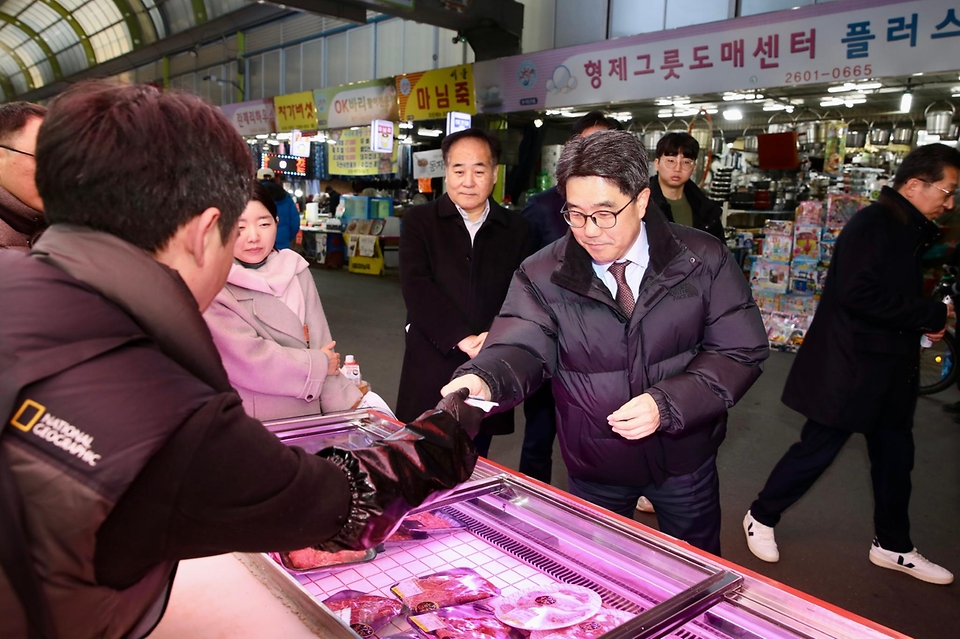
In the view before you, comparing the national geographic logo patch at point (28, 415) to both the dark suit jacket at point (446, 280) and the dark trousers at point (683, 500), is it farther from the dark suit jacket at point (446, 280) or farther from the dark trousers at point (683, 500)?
the dark suit jacket at point (446, 280)

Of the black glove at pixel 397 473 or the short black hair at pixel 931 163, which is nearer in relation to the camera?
the black glove at pixel 397 473

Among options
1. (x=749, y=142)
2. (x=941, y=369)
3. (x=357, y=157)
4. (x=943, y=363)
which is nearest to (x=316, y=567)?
(x=943, y=363)

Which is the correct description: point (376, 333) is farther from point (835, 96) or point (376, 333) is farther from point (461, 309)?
point (835, 96)

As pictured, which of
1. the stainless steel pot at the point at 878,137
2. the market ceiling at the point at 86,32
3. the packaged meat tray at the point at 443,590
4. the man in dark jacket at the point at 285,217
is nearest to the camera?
the packaged meat tray at the point at 443,590

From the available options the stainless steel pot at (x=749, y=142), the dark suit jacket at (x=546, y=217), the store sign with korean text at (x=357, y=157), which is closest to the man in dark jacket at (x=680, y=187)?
the dark suit jacket at (x=546, y=217)

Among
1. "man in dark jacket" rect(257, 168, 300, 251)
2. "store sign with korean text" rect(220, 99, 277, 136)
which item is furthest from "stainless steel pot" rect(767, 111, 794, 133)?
"store sign with korean text" rect(220, 99, 277, 136)

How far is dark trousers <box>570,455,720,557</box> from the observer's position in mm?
1953

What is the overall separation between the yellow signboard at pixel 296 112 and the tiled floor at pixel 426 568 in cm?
1231

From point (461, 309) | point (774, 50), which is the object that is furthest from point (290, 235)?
point (774, 50)

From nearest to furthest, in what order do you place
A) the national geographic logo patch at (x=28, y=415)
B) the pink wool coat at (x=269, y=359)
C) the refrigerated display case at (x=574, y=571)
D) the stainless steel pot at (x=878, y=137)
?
1. the national geographic logo patch at (x=28, y=415)
2. the refrigerated display case at (x=574, y=571)
3. the pink wool coat at (x=269, y=359)
4. the stainless steel pot at (x=878, y=137)

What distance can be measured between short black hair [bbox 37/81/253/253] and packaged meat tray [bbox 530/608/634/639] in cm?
91

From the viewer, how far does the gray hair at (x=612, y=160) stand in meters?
1.76

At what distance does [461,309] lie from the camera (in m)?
2.80

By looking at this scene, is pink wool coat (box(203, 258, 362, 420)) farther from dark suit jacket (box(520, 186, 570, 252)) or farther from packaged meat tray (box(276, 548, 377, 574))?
dark suit jacket (box(520, 186, 570, 252))
